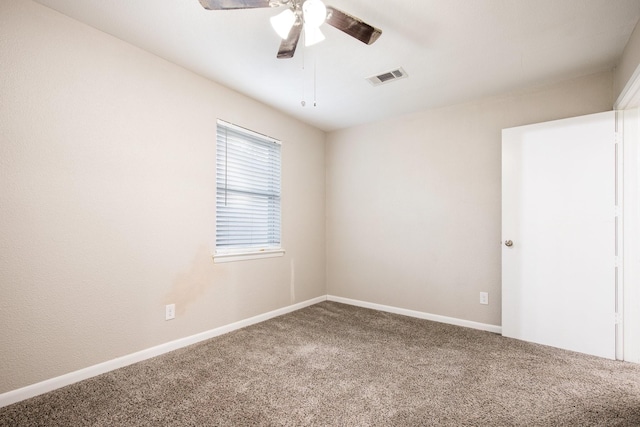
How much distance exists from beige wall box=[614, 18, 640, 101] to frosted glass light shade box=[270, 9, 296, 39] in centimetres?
222

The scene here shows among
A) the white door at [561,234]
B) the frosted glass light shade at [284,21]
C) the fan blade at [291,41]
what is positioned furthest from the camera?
the white door at [561,234]

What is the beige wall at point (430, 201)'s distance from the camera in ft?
10.3

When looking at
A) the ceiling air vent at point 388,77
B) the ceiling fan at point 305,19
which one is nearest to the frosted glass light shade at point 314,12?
the ceiling fan at point 305,19

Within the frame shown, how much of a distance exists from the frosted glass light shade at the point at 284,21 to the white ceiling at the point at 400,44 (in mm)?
395

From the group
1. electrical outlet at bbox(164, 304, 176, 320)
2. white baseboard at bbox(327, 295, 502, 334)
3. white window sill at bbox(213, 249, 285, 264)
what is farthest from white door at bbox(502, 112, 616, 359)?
electrical outlet at bbox(164, 304, 176, 320)

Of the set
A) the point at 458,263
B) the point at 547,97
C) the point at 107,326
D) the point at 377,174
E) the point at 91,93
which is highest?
the point at 547,97

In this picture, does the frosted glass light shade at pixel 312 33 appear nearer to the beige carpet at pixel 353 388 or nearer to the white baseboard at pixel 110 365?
the beige carpet at pixel 353 388

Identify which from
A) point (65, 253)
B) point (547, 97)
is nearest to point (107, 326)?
point (65, 253)

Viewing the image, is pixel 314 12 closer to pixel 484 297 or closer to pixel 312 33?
pixel 312 33

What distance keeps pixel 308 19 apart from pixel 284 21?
0.16 meters

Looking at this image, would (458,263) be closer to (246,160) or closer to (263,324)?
(263,324)

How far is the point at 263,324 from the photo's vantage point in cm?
331

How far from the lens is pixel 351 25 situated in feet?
5.41

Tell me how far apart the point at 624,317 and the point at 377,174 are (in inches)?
103
